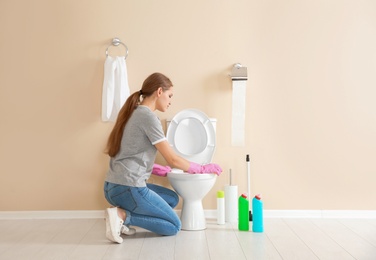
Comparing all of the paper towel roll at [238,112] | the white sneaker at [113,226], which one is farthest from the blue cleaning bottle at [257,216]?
the white sneaker at [113,226]

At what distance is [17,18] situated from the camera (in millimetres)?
4121

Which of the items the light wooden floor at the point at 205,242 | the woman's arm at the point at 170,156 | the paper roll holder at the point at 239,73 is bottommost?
the light wooden floor at the point at 205,242

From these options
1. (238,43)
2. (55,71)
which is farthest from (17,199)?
(238,43)

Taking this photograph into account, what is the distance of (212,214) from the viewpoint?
4.11 meters

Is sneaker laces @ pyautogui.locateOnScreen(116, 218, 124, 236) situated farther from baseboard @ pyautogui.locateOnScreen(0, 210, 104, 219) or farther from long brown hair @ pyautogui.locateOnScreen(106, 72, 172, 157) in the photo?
baseboard @ pyautogui.locateOnScreen(0, 210, 104, 219)

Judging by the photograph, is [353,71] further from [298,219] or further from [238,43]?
[298,219]

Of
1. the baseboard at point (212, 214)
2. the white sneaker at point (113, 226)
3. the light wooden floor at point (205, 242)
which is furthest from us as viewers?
the baseboard at point (212, 214)

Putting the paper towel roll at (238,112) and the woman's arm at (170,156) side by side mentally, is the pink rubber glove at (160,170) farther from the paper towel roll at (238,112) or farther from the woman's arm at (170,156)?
the paper towel roll at (238,112)

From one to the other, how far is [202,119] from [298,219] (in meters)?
1.03

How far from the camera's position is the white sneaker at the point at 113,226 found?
3.20 metres

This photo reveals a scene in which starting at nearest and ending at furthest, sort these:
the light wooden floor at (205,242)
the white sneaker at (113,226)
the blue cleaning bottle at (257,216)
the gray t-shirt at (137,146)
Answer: the light wooden floor at (205,242), the white sneaker at (113,226), the gray t-shirt at (137,146), the blue cleaning bottle at (257,216)

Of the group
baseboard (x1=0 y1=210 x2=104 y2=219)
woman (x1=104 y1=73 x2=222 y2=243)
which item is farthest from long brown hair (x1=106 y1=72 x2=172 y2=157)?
baseboard (x1=0 y1=210 x2=104 y2=219)

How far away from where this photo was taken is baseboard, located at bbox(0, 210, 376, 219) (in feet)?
13.3

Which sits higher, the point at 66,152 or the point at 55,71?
the point at 55,71
